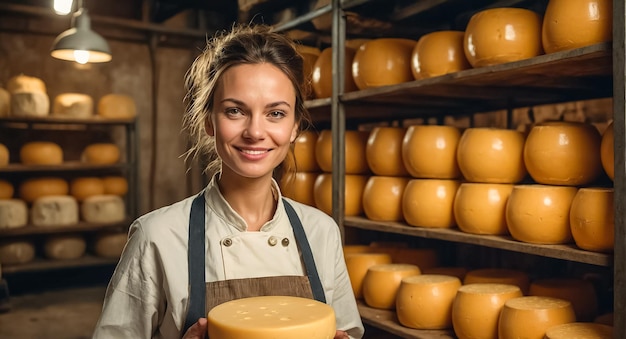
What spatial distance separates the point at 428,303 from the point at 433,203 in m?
0.34

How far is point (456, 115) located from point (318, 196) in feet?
2.82

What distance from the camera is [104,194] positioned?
4871 millimetres

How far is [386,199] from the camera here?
2209mm

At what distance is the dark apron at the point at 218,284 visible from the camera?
3.98ft

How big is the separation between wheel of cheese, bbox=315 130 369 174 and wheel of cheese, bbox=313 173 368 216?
0.11 feet

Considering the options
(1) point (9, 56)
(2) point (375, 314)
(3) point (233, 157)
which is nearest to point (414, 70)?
(2) point (375, 314)

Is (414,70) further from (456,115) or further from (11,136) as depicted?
(11,136)

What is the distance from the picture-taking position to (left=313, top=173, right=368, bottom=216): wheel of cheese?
7.90 ft

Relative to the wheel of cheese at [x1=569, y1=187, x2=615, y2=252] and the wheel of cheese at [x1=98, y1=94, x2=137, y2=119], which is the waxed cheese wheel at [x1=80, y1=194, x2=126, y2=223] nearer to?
the wheel of cheese at [x1=98, y1=94, x2=137, y2=119]

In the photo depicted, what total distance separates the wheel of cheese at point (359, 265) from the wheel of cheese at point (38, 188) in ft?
10.5

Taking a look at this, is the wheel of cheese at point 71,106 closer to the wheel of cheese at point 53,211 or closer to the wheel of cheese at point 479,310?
the wheel of cheese at point 53,211

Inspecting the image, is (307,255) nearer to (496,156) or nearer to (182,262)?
Result: (182,262)

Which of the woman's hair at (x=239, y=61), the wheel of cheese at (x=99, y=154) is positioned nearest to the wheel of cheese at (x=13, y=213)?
the wheel of cheese at (x=99, y=154)

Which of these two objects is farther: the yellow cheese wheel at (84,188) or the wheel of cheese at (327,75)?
the yellow cheese wheel at (84,188)
